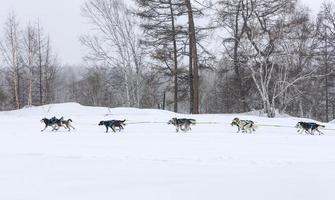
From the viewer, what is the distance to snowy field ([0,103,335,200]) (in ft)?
Result: 23.5

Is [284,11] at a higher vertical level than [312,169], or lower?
higher

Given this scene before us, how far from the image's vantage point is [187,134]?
15.7 m

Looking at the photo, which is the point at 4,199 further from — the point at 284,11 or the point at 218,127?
the point at 284,11

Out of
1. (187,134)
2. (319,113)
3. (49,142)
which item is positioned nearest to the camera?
(49,142)

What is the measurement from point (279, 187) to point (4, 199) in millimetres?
4324

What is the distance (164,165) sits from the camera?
373 inches

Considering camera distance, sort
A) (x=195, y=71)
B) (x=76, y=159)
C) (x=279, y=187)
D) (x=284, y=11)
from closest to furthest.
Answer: (x=279, y=187) < (x=76, y=159) < (x=284, y=11) < (x=195, y=71)

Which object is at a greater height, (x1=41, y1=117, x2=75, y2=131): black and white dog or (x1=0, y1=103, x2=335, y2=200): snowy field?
(x1=41, y1=117, x2=75, y2=131): black and white dog

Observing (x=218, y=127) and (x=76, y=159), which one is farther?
(x=218, y=127)

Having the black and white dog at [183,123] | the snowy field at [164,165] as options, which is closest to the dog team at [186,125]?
the black and white dog at [183,123]

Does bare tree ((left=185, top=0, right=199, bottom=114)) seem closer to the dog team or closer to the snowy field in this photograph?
the dog team

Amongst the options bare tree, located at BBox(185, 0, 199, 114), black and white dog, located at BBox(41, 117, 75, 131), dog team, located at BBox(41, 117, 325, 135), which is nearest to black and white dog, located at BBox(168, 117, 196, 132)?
dog team, located at BBox(41, 117, 325, 135)

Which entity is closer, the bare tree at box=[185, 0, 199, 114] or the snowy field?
the snowy field

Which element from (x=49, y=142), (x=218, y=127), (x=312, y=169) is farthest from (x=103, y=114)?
(x=312, y=169)
